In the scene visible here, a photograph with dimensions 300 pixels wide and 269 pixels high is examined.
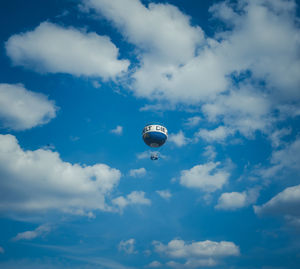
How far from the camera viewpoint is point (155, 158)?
87188 mm

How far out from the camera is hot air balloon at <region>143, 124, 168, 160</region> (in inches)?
3273

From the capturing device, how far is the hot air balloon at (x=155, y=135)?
83.1 metres

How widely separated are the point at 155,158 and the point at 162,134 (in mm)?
7952

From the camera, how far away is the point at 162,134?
84.0m

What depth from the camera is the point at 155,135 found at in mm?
82938
